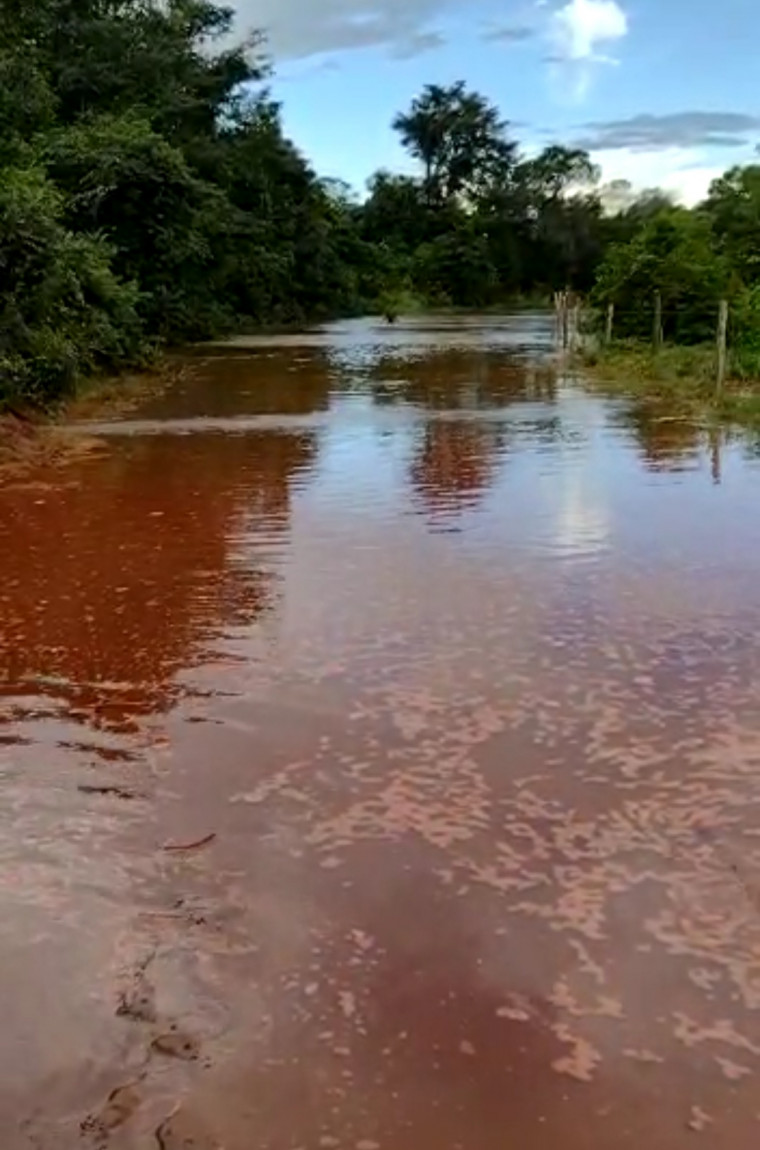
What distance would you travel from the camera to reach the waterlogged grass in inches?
648

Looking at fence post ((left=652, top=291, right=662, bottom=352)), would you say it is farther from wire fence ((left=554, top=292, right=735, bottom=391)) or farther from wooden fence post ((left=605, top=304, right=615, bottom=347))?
wooden fence post ((left=605, top=304, right=615, bottom=347))

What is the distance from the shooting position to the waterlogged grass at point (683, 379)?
648 inches

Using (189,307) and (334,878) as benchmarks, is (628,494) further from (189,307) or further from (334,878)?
(189,307)

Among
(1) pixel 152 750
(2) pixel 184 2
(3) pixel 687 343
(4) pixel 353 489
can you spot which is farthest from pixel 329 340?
(1) pixel 152 750

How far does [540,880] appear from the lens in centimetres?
413

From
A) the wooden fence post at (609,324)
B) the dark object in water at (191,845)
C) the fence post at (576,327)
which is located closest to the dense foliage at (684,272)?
the wooden fence post at (609,324)

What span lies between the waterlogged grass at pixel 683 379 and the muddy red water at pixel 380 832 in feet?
22.8

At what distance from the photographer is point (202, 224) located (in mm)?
31125

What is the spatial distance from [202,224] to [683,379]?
1533cm

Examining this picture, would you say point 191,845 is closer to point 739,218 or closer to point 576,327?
point 739,218

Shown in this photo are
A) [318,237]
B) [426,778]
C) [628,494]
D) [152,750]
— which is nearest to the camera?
[426,778]

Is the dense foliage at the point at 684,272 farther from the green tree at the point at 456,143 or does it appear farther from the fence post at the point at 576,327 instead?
the green tree at the point at 456,143

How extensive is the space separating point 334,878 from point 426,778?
85cm

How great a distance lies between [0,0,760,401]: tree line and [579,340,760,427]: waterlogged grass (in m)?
1.22
